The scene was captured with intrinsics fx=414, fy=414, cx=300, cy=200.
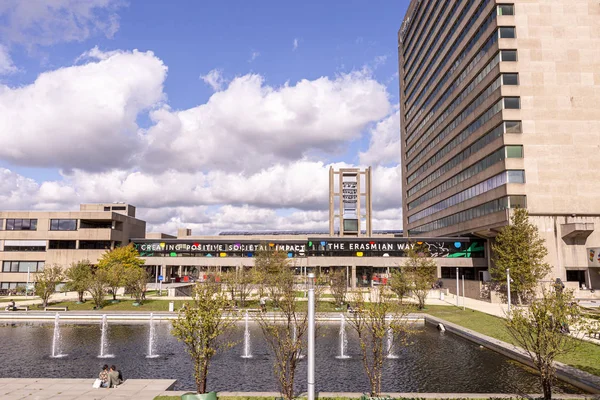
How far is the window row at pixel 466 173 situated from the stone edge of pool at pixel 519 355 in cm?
3154

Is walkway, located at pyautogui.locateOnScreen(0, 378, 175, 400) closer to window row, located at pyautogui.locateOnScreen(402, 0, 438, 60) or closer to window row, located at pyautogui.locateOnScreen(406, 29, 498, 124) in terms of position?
window row, located at pyautogui.locateOnScreen(406, 29, 498, 124)

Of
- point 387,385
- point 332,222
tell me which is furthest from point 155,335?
point 332,222

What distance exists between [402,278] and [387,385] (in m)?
30.1

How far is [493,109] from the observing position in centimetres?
6178

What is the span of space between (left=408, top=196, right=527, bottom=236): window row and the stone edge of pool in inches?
1052

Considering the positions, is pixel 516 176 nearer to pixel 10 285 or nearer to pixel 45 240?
pixel 45 240

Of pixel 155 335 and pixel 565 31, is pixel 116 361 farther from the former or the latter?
pixel 565 31

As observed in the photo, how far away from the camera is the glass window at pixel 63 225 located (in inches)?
3110

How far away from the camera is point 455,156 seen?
255 ft

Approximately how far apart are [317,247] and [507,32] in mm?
47633

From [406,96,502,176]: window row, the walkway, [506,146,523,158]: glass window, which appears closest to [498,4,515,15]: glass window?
[406,96,502,176]: window row

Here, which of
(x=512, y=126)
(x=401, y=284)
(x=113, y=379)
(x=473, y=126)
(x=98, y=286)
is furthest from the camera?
(x=473, y=126)

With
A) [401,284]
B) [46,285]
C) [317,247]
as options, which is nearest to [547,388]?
[401,284]

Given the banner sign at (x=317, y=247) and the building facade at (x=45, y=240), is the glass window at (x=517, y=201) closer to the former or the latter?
the banner sign at (x=317, y=247)
